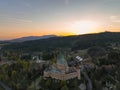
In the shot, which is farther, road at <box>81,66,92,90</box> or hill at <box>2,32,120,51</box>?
hill at <box>2,32,120,51</box>

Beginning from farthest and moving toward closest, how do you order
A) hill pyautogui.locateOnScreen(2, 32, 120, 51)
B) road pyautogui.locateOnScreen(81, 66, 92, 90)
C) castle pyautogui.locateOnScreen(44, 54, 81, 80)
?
hill pyautogui.locateOnScreen(2, 32, 120, 51), road pyautogui.locateOnScreen(81, 66, 92, 90), castle pyautogui.locateOnScreen(44, 54, 81, 80)

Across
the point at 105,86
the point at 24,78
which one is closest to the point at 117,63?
the point at 105,86

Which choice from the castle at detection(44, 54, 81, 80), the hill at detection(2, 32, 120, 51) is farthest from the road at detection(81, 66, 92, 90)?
the hill at detection(2, 32, 120, 51)

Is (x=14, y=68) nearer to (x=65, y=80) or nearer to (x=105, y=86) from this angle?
(x=65, y=80)

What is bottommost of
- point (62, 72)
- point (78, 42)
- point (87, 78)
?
point (87, 78)

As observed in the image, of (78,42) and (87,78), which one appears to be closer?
(87,78)

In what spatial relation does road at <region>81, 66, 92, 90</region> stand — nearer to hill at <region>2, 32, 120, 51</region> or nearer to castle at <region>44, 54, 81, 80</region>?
castle at <region>44, 54, 81, 80</region>

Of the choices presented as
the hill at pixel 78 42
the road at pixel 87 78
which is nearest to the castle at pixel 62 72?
the road at pixel 87 78

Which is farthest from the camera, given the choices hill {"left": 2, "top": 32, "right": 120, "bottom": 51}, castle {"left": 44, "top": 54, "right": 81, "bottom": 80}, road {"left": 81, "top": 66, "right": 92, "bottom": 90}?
hill {"left": 2, "top": 32, "right": 120, "bottom": 51}

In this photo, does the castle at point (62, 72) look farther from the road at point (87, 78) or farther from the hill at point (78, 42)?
the hill at point (78, 42)

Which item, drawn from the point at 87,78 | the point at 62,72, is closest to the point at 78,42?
the point at 87,78

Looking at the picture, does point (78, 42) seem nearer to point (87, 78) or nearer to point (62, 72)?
point (87, 78)
